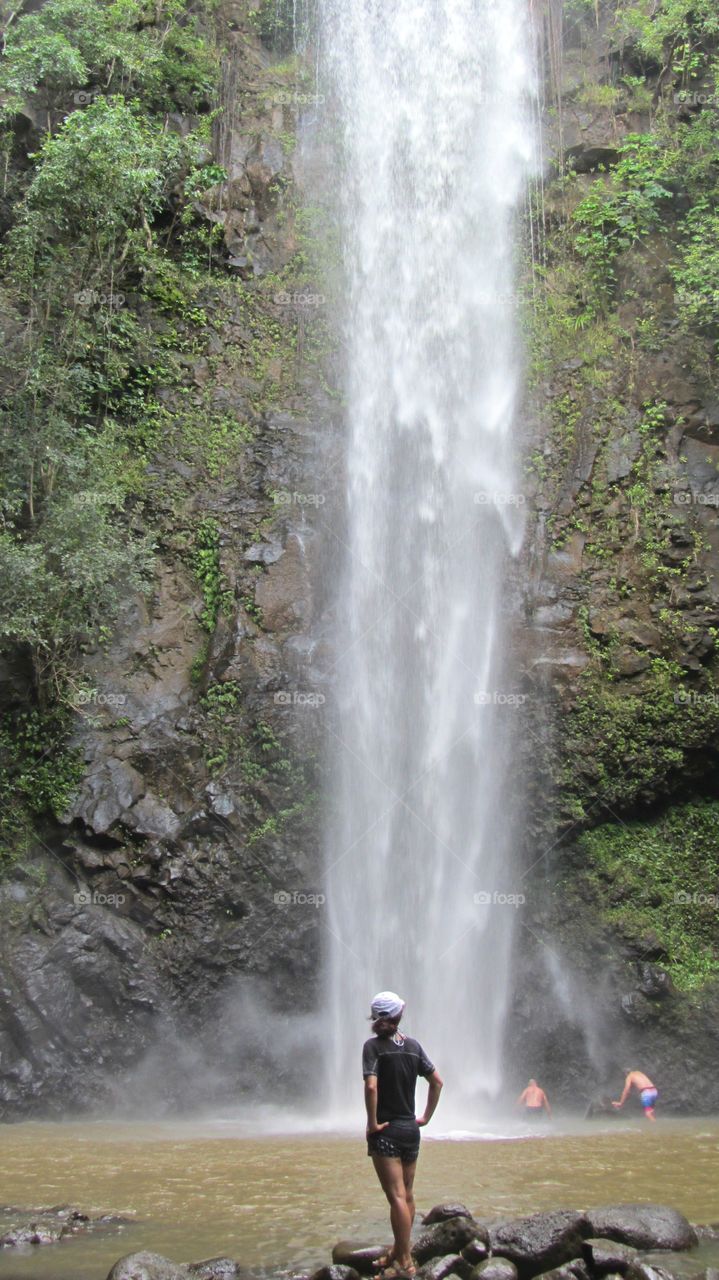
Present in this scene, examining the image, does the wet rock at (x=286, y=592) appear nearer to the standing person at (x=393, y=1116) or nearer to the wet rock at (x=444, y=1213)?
the wet rock at (x=444, y=1213)

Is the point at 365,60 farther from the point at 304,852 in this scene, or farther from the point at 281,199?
the point at 304,852

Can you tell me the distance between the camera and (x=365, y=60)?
803 inches

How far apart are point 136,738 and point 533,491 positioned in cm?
730

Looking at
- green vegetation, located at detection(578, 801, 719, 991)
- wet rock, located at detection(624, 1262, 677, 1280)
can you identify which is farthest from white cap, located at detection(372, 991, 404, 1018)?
green vegetation, located at detection(578, 801, 719, 991)

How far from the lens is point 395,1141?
561cm

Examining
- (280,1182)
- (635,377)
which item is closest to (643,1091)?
(280,1182)

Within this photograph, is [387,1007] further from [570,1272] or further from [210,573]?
[210,573]

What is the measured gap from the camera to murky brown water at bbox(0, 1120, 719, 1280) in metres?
6.23

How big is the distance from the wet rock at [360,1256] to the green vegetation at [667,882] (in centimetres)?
841

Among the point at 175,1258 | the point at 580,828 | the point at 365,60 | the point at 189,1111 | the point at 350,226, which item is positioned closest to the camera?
the point at 175,1258

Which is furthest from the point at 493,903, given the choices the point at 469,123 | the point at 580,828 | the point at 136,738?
the point at 469,123

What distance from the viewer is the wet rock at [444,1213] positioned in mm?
6270

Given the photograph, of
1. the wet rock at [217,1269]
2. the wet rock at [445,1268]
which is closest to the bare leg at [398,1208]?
the wet rock at [445,1268]

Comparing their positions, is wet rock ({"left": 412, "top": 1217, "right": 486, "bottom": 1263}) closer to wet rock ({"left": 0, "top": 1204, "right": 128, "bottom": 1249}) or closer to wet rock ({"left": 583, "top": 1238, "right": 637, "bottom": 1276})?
wet rock ({"left": 583, "top": 1238, "right": 637, "bottom": 1276})
